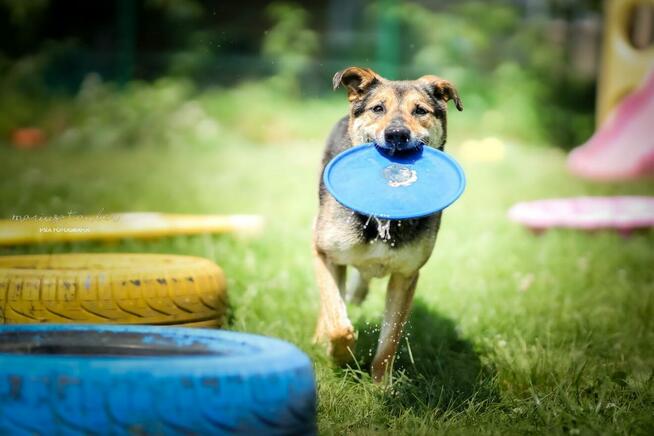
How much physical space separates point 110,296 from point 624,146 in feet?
33.6

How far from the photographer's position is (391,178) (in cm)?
412

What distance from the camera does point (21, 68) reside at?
49.2 ft

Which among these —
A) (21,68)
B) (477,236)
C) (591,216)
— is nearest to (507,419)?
(477,236)

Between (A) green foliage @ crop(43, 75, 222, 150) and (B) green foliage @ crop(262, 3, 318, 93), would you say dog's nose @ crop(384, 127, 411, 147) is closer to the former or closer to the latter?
(A) green foliage @ crop(43, 75, 222, 150)

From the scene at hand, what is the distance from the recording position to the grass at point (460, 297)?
377 centimetres

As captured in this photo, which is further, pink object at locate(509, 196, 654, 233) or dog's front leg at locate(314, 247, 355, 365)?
pink object at locate(509, 196, 654, 233)

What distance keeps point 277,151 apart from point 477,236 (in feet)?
19.4

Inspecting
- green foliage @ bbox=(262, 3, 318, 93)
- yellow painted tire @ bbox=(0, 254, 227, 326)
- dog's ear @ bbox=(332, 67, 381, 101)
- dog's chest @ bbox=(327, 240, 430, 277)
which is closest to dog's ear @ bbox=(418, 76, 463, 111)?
dog's ear @ bbox=(332, 67, 381, 101)

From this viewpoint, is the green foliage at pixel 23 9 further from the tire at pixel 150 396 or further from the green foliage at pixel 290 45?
the tire at pixel 150 396

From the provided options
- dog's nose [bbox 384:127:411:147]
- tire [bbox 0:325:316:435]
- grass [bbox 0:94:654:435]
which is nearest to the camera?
tire [bbox 0:325:316:435]

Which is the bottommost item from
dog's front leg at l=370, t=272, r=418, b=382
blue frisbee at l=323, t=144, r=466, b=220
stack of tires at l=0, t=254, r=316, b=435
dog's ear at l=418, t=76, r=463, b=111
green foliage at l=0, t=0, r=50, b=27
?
dog's front leg at l=370, t=272, r=418, b=382

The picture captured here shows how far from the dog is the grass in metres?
0.18

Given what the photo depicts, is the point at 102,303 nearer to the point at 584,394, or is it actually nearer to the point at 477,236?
the point at 584,394

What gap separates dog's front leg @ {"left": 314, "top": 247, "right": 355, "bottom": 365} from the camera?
4.26 metres
